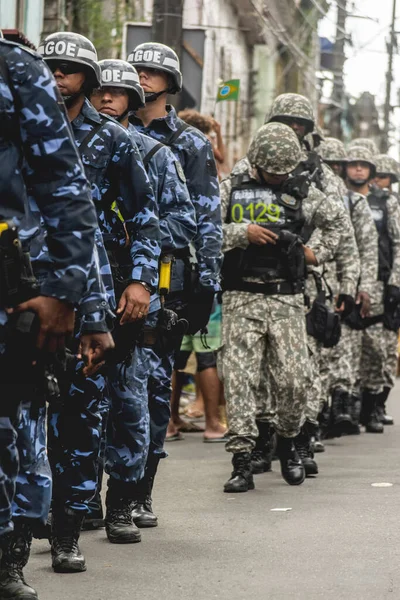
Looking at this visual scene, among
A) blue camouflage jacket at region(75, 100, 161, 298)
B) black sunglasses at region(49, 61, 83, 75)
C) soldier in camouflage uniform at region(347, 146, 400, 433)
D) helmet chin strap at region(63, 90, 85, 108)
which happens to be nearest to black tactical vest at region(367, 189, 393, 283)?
soldier in camouflage uniform at region(347, 146, 400, 433)

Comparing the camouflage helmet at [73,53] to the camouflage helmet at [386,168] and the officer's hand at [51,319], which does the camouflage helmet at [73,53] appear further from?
the camouflage helmet at [386,168]

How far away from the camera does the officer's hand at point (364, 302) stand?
44.3 ft

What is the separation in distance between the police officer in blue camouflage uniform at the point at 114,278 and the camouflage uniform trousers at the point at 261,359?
200 cm

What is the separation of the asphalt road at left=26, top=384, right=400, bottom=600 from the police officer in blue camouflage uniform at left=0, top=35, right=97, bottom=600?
144cm

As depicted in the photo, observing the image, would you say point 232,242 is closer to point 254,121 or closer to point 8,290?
point 8,290

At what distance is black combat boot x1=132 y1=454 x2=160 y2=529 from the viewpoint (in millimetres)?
7732

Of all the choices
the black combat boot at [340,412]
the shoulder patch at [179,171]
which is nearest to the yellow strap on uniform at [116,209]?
the shoulder patch at [179,171]

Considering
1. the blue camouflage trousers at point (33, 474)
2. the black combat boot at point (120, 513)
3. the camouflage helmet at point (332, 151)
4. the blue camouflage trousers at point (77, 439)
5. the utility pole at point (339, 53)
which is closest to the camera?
the blue camouflage trousers at point (33, 474)

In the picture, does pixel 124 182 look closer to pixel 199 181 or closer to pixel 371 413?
pixel 199 181

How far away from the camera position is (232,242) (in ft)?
30.8

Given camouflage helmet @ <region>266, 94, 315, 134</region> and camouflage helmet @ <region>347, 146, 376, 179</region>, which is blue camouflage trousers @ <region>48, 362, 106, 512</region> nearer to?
camouflage helmet @ <region>266, 94, 315, 134</region>

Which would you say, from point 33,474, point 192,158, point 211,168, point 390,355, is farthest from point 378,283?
point 33,474

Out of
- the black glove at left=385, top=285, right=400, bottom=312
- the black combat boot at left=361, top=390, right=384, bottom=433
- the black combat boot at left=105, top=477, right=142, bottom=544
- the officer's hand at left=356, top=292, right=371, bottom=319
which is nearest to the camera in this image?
the black combat boot at left=105, top=477, right=142, bottom=544

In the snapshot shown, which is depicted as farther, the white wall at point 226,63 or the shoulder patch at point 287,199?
the white wall at point 226,63
